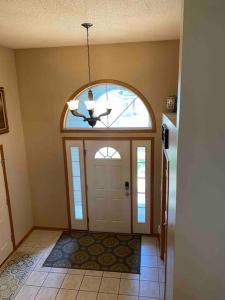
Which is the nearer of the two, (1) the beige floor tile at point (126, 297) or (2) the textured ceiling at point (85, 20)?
(2) the textured ceiling at point (85, 20)

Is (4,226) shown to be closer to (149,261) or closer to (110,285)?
(110,285)

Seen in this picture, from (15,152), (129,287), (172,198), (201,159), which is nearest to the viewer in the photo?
(201,159)

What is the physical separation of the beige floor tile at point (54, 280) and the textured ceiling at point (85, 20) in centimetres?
343

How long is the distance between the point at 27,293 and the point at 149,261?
1858mm

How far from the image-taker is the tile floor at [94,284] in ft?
10.3

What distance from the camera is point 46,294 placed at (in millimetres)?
3174

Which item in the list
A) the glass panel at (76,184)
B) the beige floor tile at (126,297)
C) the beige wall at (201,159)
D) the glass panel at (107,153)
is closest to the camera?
the beige wall at (201,159)

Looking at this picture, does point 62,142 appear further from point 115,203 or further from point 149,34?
point 149,34

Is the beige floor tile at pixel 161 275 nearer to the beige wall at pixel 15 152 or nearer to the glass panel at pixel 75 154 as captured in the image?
the glass panel at pixel 75 154

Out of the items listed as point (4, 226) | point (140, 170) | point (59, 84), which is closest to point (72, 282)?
point (4, 226)

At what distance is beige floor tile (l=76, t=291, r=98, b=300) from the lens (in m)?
3.10

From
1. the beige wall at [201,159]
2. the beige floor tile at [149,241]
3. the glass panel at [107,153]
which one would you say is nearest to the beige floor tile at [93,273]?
the beige floor tile at [149,241]

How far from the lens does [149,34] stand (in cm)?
324

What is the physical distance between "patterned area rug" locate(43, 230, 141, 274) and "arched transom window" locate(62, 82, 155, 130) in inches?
81.4
